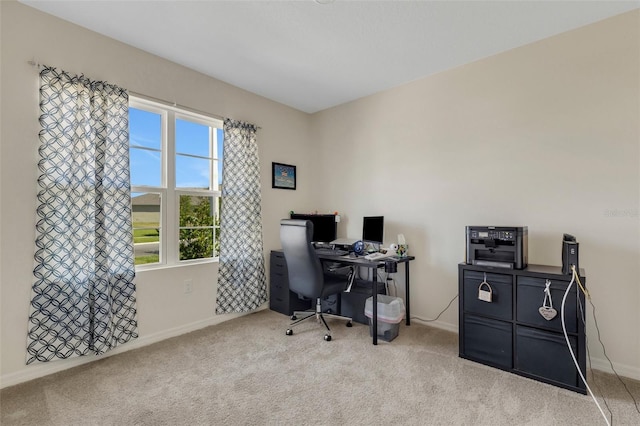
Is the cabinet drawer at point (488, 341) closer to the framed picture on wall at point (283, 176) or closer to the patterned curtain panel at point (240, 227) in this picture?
the patterned curtain panel at point (240, 227)

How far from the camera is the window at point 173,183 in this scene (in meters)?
2.68

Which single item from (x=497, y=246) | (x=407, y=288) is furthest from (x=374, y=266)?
(x=497, y=246)

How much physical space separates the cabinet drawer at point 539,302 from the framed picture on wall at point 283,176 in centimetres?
272

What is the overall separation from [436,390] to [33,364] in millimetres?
2800

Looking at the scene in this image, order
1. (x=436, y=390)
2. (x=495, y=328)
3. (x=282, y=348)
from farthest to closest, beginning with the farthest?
(x=282, y=348), (x=495, y=328), (x=436, y=390)

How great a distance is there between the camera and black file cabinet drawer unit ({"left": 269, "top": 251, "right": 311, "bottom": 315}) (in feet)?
11.0

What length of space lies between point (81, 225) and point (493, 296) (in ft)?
10.5

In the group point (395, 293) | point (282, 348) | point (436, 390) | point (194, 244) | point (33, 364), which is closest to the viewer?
point (436, 390)

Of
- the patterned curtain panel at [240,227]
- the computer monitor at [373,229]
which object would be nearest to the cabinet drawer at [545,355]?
the computer monitor at [373,229]

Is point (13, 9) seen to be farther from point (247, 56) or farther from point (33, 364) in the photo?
point (33, 364)

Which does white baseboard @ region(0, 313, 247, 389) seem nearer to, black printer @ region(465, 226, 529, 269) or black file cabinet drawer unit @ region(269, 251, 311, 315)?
black file cabinet drawer unit @ region(269, 251, 311, 315)

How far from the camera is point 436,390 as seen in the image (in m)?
1.93

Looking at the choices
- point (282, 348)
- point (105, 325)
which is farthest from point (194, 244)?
point (282, 348)

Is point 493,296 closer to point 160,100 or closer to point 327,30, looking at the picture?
point 327,30
